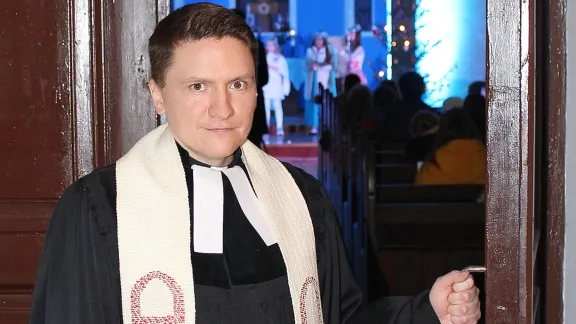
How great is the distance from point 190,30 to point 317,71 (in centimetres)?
1587

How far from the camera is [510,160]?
4.38 feet

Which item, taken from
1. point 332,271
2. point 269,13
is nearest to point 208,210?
point 332,271

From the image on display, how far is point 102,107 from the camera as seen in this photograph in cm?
230

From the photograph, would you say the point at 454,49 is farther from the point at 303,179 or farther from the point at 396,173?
the point at 303,179

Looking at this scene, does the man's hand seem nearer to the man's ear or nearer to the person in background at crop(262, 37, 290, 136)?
the man's ear

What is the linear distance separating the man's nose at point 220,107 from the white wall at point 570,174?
0.93 m

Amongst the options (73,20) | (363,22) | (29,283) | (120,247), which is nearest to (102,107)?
(73,20)

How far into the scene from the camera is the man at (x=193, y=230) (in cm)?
170

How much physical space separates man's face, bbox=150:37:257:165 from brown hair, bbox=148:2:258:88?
13 mm

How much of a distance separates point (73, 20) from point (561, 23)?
1251mm

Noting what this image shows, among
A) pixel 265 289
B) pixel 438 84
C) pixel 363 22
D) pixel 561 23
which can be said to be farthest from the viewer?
pixel 363 22

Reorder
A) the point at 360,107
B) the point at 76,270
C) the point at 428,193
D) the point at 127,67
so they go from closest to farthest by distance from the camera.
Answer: the point at 76,270, the point at 127,67, the point at 428,193, the point at 360,107

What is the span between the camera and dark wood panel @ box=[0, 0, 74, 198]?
2.30 m

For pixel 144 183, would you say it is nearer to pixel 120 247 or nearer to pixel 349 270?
pixel 120 247
